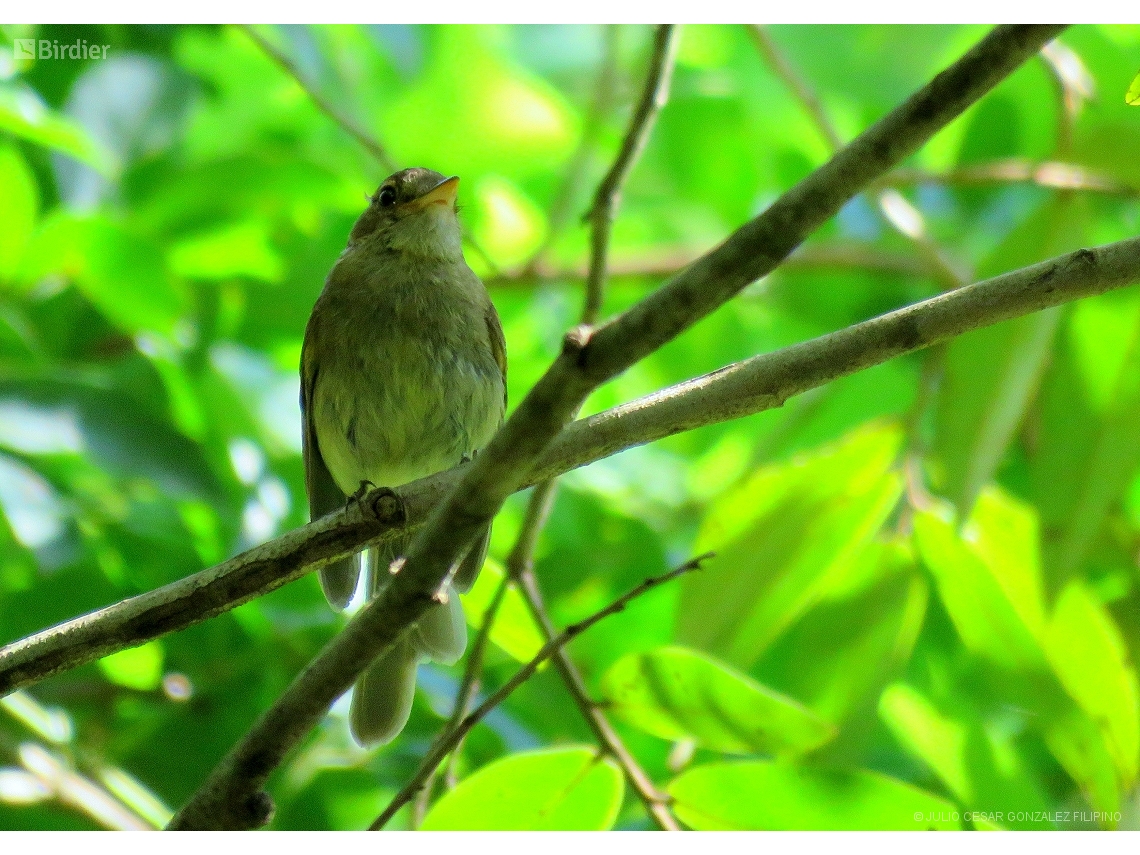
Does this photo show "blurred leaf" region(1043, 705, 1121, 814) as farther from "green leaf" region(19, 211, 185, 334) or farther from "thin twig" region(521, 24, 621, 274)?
"green leaf" region(19, 211, 185, 334)

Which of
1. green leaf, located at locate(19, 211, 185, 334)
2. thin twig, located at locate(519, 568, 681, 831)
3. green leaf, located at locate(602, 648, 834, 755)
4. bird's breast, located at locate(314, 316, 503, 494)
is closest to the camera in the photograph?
green leaf, located at locate(602, 648, 834, 755)

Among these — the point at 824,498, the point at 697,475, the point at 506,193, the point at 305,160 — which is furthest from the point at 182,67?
the point at 824,498

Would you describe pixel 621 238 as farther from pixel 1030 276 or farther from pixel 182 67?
pixel 1030 276

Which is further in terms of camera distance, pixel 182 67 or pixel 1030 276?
pixel 182 67

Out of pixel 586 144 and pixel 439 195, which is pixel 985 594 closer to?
pixel 439 195

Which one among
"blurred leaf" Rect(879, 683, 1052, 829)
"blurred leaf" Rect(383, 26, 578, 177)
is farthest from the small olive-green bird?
"blurred leaf" Rect(879, 683, 1052, 829)

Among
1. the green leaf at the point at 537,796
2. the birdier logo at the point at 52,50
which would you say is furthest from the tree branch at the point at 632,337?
the birdier logo at the point at 52,50

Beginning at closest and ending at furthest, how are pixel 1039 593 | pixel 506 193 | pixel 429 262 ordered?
pixel 1039 593 < pixel 429 262 < pixel 506 193

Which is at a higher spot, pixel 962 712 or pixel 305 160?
pixel 305 160
